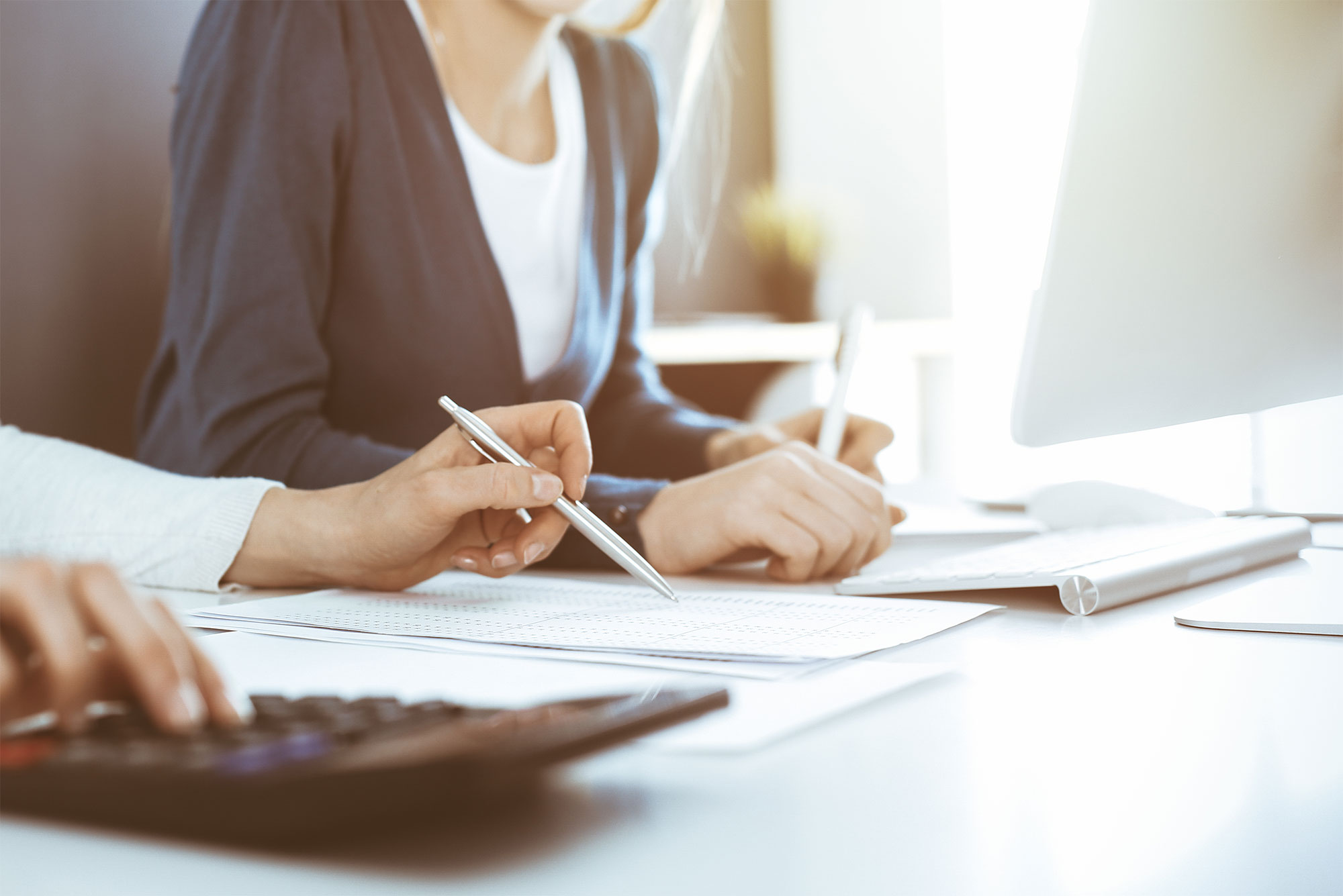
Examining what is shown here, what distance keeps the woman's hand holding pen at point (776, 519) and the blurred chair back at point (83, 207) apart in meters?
0.71

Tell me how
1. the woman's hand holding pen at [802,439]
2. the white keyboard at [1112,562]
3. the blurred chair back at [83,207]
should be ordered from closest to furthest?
the white keyboard at [1112,562]
the woman's hand holding pen at [802,439]
the blurred chair back at [83,207]

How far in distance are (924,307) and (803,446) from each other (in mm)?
2399

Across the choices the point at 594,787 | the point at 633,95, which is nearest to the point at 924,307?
the point at 633,95

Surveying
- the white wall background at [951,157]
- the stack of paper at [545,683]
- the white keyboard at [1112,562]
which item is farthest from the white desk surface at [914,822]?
the white wall background at [951,157]

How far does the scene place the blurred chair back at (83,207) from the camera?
1095 millimetres

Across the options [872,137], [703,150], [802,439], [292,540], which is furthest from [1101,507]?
[872,137]

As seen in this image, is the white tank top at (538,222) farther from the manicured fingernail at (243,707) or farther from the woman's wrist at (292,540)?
the manicured fingernail at (243,707)

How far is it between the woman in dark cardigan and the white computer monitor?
17cm

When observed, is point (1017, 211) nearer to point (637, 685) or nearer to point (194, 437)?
point (194, 437)

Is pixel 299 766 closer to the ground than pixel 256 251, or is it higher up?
closer to the ground

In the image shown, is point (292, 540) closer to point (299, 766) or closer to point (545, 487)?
point (545, 487)

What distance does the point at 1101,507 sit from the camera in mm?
920

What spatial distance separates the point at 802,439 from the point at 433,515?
0.52 m

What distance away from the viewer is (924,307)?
3074 mm
